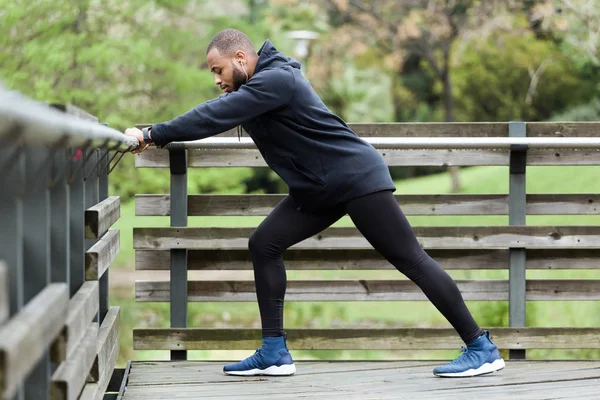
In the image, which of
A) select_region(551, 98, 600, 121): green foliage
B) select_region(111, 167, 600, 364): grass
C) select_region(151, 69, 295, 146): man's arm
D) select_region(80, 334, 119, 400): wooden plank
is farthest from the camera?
select_region(551, 98, 600, 121): green foliage

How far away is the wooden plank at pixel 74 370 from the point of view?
2322mm

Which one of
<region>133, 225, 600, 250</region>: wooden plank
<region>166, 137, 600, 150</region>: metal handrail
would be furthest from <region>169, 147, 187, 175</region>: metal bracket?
<region>133, 225, 600, 250</region>: wooden plank

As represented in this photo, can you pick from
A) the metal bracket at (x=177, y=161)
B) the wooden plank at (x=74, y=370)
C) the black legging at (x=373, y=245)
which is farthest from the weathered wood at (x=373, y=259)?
the wooden plank at (x=74, y=370)

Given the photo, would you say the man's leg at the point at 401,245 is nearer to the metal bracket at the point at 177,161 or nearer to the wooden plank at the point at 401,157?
the wooden plank at the point at 401,157

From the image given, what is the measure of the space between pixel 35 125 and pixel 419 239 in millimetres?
3252

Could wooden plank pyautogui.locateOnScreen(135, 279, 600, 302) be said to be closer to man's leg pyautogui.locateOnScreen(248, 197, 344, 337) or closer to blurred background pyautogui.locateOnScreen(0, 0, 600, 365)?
man's leg pyautogui.locateOnScreen(248, 197, 344, 337)

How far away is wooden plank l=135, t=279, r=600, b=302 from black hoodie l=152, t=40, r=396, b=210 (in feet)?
3.31

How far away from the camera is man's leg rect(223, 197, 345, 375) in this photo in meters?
4.09

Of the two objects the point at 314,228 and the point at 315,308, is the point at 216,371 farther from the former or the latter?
the point at 315,308

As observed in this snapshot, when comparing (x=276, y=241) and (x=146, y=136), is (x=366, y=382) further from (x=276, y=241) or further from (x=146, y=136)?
(x=146, y=136)

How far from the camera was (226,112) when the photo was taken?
3748mm

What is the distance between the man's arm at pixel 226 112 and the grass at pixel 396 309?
5457mm

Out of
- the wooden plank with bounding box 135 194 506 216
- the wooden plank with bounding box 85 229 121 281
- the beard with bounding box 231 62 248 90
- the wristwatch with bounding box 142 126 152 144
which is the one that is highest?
the beard with bounding box 231 62 248 90

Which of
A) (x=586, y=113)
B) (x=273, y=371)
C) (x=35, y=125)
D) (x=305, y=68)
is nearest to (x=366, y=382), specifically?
(x=273, y=371)
